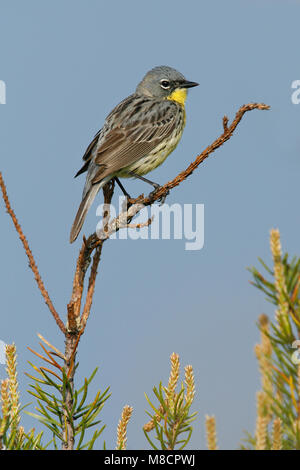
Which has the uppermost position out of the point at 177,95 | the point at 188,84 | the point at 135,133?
the point at 188,84

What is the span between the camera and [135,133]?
9414 millimetres

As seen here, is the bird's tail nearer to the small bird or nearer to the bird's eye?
the small bird

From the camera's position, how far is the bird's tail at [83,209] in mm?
6551

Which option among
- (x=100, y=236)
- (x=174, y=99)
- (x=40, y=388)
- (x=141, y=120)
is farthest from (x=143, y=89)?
(x=40, y=388)

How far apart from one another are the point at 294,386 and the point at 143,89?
26.8ft

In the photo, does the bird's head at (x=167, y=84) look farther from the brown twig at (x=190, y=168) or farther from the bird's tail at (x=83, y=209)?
the brown twig at (x=190, y=168)

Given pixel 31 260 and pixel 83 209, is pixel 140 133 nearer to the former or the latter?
pixel 83 209

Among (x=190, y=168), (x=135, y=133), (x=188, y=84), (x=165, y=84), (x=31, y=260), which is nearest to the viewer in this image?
(x=31, y=260)

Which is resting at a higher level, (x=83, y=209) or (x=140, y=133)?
(x=140, y=133)

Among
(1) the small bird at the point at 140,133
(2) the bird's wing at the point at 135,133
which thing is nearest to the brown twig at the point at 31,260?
(1) the small bird at the point at 140,133

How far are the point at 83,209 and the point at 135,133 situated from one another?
2.60 meters

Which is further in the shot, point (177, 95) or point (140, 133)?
point (177, 95)

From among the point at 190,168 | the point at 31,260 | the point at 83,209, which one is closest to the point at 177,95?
the point at 83,209
